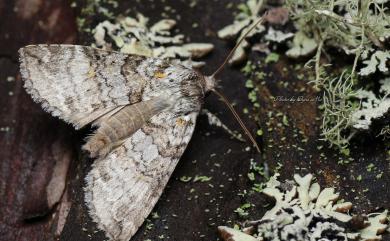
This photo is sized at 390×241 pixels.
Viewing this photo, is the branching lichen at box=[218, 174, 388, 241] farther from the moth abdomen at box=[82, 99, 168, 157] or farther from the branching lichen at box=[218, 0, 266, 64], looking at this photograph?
the branching lichen at box=[218, 0, 266, 64]

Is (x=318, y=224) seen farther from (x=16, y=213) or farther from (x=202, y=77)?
(x=16, y=213)

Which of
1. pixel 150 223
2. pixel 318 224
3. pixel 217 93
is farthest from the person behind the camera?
pixel 217 93

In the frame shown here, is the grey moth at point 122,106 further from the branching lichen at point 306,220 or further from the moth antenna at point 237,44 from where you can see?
the branching lichen at point 306,220

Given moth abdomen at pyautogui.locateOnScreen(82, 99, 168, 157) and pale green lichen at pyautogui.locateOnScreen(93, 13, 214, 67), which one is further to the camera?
pale green lichen at pyautogui.locateOnScreen(93, 13, 214, 67)

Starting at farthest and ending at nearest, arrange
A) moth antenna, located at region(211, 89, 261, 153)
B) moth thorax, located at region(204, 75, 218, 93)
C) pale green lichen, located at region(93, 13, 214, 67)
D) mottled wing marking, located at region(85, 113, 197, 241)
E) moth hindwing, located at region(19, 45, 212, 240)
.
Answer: pale green lichen, located at region(93, 13, 214, 67) → moth thorax, located at region(204, 75, 218, 93) → moth antenna, located at region(211, 89, 261, 153) → moth hindwing, located at region(19, 45, 212, 240) → mottled wing marking, located at region(85, 113, 197, 241)

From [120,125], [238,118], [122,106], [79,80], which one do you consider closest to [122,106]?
[122,106]

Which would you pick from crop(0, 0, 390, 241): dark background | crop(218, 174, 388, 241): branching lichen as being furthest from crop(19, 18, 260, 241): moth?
crop(218, 174, 388, 241): branching lichen

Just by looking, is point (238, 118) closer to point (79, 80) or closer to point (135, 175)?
point (135, 175)

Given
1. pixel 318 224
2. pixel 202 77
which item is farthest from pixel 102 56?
pixel 318 224
